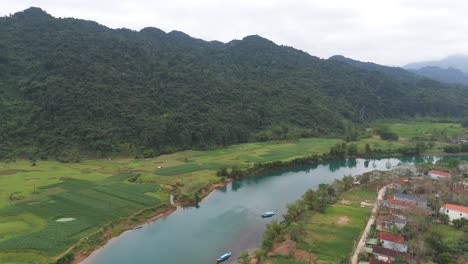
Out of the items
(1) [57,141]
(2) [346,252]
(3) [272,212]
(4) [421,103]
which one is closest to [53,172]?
(1) [57,141]

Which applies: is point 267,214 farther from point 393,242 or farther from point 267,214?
point 393,242

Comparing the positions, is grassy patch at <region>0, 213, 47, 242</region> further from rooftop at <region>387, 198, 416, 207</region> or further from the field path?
rooftop at <region>387, 198, 416, 207</region>

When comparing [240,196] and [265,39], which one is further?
[265,39]

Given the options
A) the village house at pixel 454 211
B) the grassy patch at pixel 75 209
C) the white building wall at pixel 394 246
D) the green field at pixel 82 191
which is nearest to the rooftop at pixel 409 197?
the village house at pixel 454 211

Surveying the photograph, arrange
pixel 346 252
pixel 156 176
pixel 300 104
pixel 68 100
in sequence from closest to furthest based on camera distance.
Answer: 1. pixel 346 252
2. pixel 156 176
3. pixel 68 100
4. pixel 300 104

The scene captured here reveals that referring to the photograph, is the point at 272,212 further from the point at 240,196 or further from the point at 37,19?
the point at 37,19

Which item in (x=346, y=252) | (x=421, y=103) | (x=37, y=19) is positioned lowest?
(x=346, y=252)

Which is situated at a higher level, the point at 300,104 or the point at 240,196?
the point at 300,104

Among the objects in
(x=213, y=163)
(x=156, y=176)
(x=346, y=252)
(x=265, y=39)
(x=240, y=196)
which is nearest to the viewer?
(x=346, y=252)
